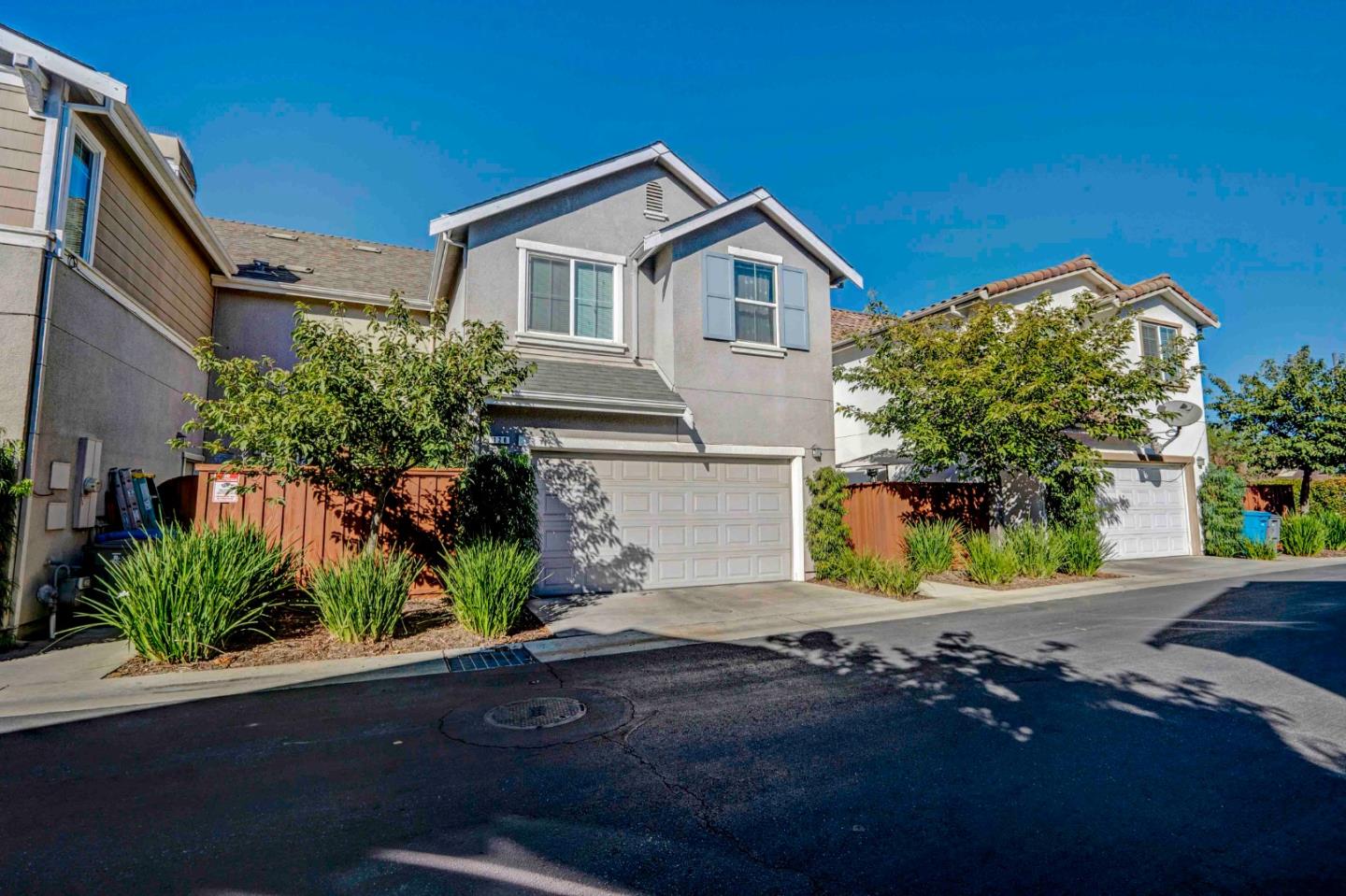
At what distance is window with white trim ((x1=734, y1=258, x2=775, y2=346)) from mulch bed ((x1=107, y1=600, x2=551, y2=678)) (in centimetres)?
668

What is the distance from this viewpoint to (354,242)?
17656 millimetres

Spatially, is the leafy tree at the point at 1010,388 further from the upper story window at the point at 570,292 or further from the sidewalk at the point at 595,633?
the upper story window at the point at 570,292

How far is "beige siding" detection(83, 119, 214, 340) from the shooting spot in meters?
8.95

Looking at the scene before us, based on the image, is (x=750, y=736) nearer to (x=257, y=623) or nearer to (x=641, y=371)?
(x=257, y=623)

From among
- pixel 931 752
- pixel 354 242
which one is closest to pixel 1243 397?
pixel 931 752

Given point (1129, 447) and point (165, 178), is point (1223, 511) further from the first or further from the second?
point (165, 178)

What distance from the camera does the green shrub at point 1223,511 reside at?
16.1 meters

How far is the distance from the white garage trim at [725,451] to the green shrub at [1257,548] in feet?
39.9

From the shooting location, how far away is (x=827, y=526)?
11773 millimetres

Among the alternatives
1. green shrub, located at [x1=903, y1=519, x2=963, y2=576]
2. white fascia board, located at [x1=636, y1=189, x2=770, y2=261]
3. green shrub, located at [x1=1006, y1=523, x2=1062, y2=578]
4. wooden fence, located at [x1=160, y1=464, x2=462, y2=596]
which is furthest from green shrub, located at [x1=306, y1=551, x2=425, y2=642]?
green shrub, located at [x1=1006, y1=523, x2=1062, y2=578]

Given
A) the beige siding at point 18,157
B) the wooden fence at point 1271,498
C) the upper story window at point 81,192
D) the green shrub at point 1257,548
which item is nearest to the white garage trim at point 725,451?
the upper story window at point 81,192

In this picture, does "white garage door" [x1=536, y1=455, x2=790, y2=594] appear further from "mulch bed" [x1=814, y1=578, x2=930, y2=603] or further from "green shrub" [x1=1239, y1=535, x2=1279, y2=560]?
"green shrub" [x1=1239, y1=535, x2=1279, y2=560]

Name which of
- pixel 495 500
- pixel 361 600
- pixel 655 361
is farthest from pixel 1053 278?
pixel 361 600

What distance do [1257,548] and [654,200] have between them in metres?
16.4
